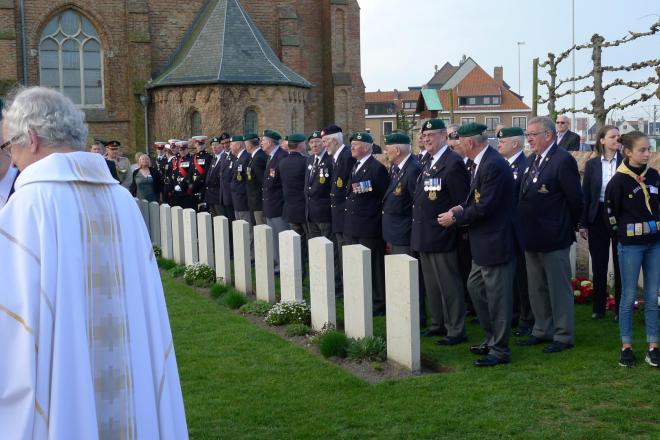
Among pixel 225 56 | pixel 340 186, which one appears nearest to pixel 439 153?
pixel 340 186

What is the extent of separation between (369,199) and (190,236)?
494 centimetres

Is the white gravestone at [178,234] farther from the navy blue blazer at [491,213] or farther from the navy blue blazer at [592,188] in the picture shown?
the navy blue blazer at [491,213]

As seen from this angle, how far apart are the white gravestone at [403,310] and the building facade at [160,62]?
987 inches

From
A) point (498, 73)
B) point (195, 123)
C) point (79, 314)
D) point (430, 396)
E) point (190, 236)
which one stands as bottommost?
point (430, 396)

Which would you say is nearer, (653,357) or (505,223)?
(653,357)

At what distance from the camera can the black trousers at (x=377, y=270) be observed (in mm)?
10680

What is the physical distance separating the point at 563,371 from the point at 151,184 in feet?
44.1

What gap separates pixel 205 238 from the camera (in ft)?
46.1

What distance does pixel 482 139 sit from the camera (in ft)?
26.9

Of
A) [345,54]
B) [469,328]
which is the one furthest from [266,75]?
[469,328]

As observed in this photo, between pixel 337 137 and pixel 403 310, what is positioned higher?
pixel 337 137

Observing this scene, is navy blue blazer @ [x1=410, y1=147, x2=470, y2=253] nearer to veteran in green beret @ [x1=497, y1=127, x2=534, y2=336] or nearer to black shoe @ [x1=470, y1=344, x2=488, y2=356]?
veteran in green beret @ [x1=497, y1=127, x2=534, y2=336]

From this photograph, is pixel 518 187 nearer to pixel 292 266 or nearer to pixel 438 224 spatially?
pixel 438 224

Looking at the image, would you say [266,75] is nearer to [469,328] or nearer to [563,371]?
[469,328]
